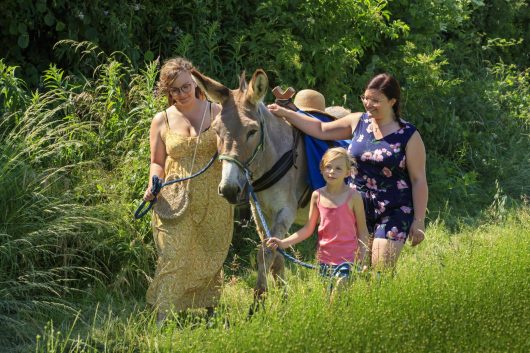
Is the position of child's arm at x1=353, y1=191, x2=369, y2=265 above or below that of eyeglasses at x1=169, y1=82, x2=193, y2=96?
below

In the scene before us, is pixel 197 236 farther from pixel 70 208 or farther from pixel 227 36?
pixel 227 36

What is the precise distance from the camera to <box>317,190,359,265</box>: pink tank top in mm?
5895

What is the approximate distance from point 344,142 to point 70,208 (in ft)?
7.24

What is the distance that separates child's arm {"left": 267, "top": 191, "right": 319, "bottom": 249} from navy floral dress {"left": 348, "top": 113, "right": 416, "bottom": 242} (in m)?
0.37

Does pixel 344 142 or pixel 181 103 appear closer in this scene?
pixel 181 103

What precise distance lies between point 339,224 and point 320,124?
108 cm

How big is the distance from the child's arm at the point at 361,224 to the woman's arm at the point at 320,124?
718 mm

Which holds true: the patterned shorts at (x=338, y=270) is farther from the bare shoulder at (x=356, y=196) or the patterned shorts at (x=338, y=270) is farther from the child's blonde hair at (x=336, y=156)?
the child's blonde hair at (x=336, y=156)

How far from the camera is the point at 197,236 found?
6.53m

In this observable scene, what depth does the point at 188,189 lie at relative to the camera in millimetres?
6375

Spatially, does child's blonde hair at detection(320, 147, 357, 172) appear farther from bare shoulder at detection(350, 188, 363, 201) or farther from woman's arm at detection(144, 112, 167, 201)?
woman's arm at detection(144, 112, 167, 201)

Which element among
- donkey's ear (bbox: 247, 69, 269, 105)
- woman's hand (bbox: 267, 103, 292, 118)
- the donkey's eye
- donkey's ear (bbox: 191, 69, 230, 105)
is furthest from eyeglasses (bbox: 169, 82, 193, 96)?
woman's hand (bbox: 267, 103, 292, 118)

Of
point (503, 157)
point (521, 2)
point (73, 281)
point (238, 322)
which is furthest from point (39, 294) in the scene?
point (521, 2)

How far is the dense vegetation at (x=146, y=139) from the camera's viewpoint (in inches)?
248
